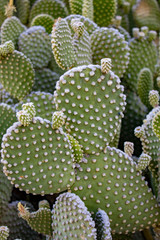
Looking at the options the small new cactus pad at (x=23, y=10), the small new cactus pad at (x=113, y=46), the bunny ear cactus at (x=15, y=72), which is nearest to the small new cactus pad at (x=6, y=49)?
the bunny ear cactus at (x=15, y=72)

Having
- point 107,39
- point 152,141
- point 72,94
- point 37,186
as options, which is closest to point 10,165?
point 37,186

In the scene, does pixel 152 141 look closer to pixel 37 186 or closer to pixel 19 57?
pixel 37 186

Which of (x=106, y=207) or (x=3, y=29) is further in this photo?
(x=3, y=29)

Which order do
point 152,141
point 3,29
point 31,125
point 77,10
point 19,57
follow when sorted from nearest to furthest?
point 31,125 < point 152,141 < point 19,57 < point 3,29 < point 77,10

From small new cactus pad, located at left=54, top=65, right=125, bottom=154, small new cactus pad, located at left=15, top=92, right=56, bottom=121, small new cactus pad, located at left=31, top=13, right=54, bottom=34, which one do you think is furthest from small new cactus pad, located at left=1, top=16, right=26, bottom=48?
small new cactus pad, located at left=54, top=65, right=125, bottom=154

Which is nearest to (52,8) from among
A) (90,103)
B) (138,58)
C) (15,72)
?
(138,58)

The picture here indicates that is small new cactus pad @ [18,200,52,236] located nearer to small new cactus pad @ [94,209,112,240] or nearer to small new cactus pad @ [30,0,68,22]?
small new cactus pad @ [94,209,112,240]

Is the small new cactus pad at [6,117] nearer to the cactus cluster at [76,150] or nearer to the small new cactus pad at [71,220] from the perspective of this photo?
the cactus cluster at [76,150]
